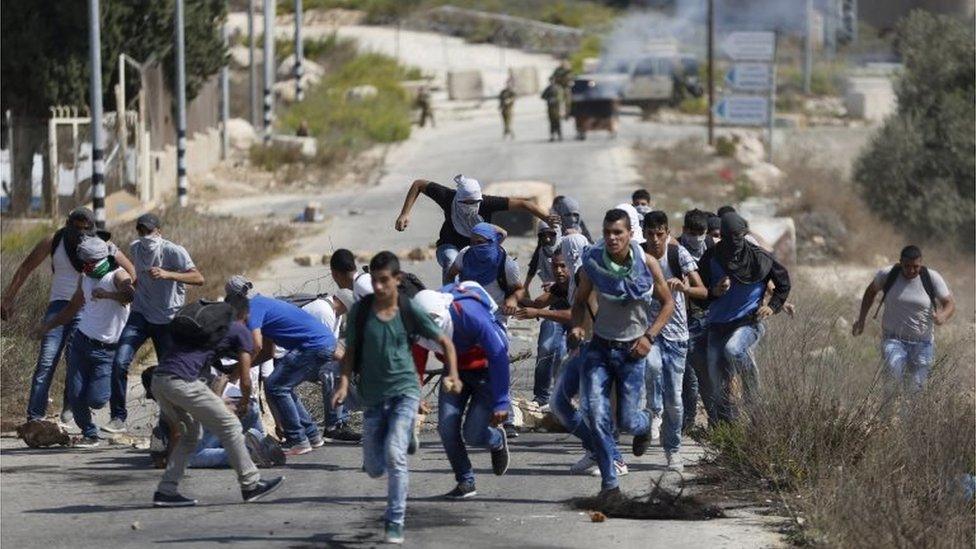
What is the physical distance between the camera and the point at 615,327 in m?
9.59

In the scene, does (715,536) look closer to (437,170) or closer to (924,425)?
(924,425)

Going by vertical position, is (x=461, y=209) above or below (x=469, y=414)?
above

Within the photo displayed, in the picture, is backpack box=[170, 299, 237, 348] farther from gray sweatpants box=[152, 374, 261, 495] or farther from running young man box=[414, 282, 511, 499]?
running young man box=[414, 282, 511, 499]

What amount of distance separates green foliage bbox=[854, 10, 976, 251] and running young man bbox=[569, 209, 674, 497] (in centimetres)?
2283

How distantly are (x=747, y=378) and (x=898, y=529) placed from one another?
267 centimetres

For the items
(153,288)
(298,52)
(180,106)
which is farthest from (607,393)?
(298,52)

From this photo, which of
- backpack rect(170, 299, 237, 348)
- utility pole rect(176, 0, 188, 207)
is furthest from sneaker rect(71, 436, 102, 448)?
utility pole rect(176, 0, 188, 207)

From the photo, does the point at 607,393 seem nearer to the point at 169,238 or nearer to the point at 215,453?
the point at 215,453

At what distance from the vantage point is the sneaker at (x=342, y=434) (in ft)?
39.1

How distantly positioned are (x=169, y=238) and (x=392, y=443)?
41.6 feet

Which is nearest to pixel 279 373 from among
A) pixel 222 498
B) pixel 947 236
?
pixel 222 498

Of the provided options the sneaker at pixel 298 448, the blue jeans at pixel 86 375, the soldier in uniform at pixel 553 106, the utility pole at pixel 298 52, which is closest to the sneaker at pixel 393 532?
the sneaker at pixel 298 448

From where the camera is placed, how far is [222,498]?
999cm

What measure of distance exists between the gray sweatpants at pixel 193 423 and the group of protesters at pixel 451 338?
0.01 meters
